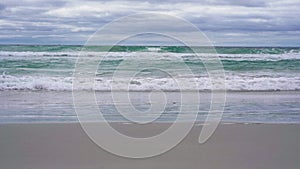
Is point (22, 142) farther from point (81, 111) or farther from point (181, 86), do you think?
point (181, 86)

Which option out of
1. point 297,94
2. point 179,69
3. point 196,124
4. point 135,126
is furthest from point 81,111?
point 179,69

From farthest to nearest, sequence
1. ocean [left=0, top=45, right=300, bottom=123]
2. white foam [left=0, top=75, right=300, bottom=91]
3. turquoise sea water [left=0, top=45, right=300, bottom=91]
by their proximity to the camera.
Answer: turquoise sea water [left=0, top=45, right=300, bottom=91] → white foam [left=0, top=75, right=300, bottom=91] → ocean [left=0, top=45, right=300, bottom=123]

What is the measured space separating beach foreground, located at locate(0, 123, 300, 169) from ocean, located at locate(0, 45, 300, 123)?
1.05 m

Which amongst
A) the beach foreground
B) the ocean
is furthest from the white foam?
the beach foreground

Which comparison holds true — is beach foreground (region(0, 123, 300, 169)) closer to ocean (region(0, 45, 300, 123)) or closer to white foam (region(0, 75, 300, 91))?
ocean (region(0, 45, 300, 123))

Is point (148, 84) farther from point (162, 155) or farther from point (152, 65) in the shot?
point (162, 155)

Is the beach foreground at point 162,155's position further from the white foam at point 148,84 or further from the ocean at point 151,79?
the white foam at point 148,84

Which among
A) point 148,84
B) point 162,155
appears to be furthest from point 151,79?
point 162,155

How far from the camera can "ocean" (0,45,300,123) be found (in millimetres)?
11656

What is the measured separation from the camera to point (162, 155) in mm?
7633

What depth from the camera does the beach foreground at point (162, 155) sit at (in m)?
7.14

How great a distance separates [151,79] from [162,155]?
10257 millimetres

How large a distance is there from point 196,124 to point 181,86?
6884 millimetres

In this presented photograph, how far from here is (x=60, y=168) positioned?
6898 millimetres
